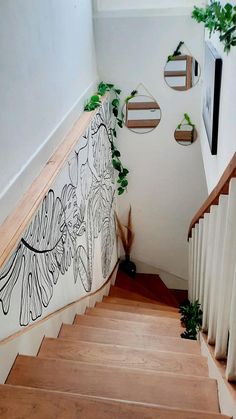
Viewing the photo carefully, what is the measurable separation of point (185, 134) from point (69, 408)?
3.57m

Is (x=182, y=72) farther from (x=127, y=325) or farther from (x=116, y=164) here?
(x=127, y=325)

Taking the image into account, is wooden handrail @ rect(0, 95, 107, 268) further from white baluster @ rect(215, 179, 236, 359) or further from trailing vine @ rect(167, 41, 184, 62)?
trailing vine @ rect(167, 41, 184, 62)

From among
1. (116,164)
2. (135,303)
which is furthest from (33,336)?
(116,164)

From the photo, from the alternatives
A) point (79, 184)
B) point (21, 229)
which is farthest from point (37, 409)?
point (79, 184)

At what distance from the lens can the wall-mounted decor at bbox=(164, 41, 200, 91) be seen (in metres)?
4.05

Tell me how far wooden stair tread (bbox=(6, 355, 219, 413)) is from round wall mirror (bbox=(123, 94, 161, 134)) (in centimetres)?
317

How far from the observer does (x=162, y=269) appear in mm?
5434

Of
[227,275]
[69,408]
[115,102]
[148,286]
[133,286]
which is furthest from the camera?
[148,286]

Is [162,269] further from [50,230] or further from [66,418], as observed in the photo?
[66,418]

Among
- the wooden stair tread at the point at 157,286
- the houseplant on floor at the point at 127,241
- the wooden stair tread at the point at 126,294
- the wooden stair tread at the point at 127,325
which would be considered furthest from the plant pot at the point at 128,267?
the wooden stair tread at the point at 127,325

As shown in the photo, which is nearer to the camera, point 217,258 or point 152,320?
point 217,258

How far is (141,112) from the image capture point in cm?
442

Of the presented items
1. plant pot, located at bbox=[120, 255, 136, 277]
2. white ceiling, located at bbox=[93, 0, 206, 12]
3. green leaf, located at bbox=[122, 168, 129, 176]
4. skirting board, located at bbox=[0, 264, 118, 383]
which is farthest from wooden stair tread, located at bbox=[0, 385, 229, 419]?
plant pot, located at bbox=[120, 255, 136, 277]

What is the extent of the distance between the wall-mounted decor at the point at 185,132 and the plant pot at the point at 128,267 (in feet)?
5.93
